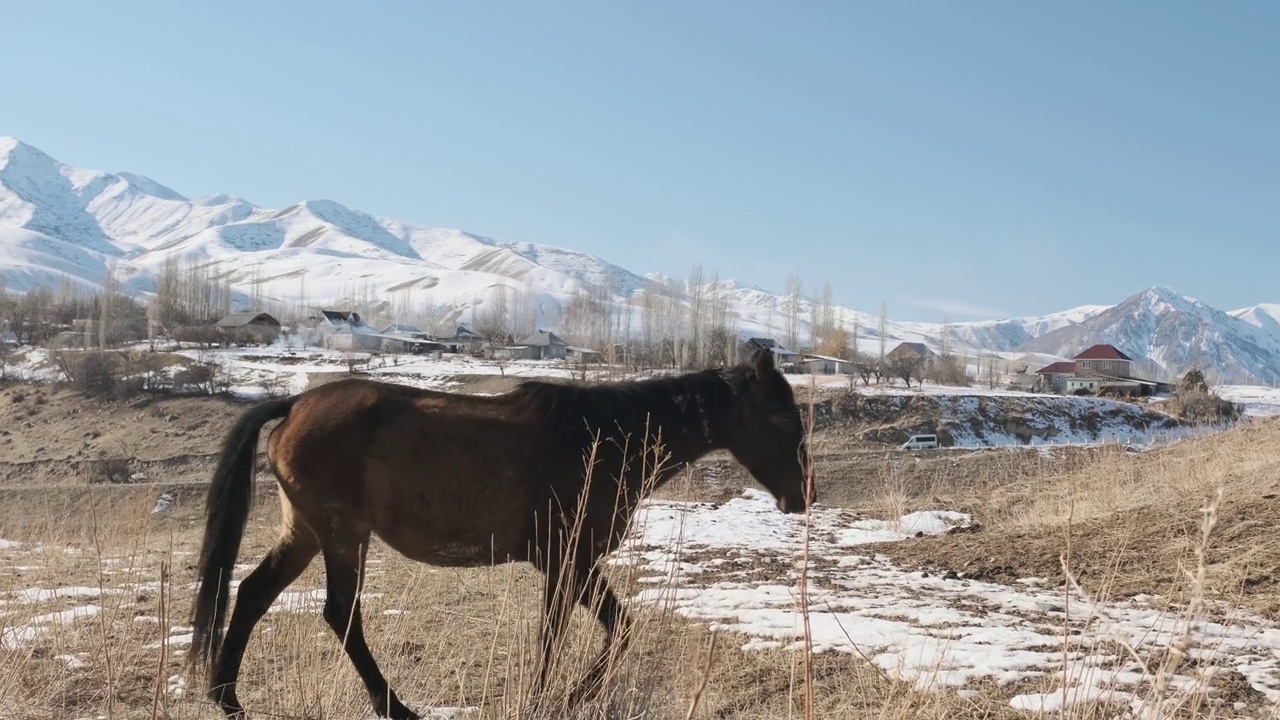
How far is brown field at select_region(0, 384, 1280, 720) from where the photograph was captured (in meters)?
3.54

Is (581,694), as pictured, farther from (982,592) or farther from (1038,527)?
(1038,527)

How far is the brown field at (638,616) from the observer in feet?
11.6

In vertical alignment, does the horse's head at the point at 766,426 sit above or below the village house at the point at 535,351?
below

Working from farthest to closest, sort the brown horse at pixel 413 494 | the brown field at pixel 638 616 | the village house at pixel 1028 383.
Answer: the village house at pixel 1028 383
the brown horse at pixel 413 494
the brown field at pixel 638 616

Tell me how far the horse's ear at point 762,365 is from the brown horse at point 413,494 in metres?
1.21

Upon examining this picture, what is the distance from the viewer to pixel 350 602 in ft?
14.1

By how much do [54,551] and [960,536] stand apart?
29.2 feet

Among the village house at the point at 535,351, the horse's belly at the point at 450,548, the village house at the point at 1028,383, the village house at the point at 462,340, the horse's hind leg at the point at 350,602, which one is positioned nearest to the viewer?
the horse's hind leg at the point at 350,602

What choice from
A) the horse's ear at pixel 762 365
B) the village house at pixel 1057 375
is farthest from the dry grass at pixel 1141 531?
the village house at pixel 1057 375

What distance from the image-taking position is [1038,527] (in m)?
9.22

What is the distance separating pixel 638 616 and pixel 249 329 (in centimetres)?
8029

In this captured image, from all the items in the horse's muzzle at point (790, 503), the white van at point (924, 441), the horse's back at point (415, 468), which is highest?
the horse's back at point (415, 468)

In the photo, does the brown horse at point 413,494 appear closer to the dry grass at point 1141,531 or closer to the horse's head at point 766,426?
the horse's head at point 766,426

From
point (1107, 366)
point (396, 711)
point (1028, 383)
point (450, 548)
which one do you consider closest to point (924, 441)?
point (450, 548)
